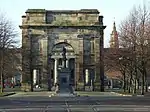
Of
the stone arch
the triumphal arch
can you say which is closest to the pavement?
the triumphal arch

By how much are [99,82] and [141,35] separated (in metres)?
41.2

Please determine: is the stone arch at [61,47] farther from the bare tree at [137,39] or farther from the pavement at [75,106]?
the pavement at [75,106]

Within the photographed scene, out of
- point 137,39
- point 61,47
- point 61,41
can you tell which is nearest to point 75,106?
point 137,39

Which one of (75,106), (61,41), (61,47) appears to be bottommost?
(75,106)

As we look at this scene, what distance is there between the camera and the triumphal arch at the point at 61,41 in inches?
Result: 4126

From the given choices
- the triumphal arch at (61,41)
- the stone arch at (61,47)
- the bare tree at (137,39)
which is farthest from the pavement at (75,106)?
the stone arch at (61,47)

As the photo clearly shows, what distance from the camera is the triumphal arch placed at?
104812mm

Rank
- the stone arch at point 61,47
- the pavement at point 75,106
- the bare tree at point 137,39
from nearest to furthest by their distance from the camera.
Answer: the pavement at point 75,106 → the bare tree at point 137,39 → the stone arch at point 61,47

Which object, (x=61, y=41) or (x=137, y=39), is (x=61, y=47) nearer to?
(x=61, y=41)

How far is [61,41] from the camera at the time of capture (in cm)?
10656

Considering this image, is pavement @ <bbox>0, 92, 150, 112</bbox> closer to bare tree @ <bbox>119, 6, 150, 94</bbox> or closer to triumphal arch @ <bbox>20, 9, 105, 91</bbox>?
bare tree @ <bbox>119, 6, 150, 94</bbox>

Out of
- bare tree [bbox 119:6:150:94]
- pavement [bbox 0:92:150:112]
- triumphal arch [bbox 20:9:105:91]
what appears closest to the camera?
pavement [bbox 0:92:150:112]

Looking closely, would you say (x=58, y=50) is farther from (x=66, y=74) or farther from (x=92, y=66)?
(x=66, y=74)

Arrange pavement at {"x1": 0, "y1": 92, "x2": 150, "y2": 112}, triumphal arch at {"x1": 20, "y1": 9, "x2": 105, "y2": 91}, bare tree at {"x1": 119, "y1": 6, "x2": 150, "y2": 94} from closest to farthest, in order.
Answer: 1. pavement at {"x1": 0, "y1": 92, "x2": 150, "y2": 112}
2. bare tree at {"x1": 119, "y1": 6, "x2": 150, "y2": 94}
3. triumphal arch at {"x1": 20, "y1": 9, "x2": 105, "y2": 91}
